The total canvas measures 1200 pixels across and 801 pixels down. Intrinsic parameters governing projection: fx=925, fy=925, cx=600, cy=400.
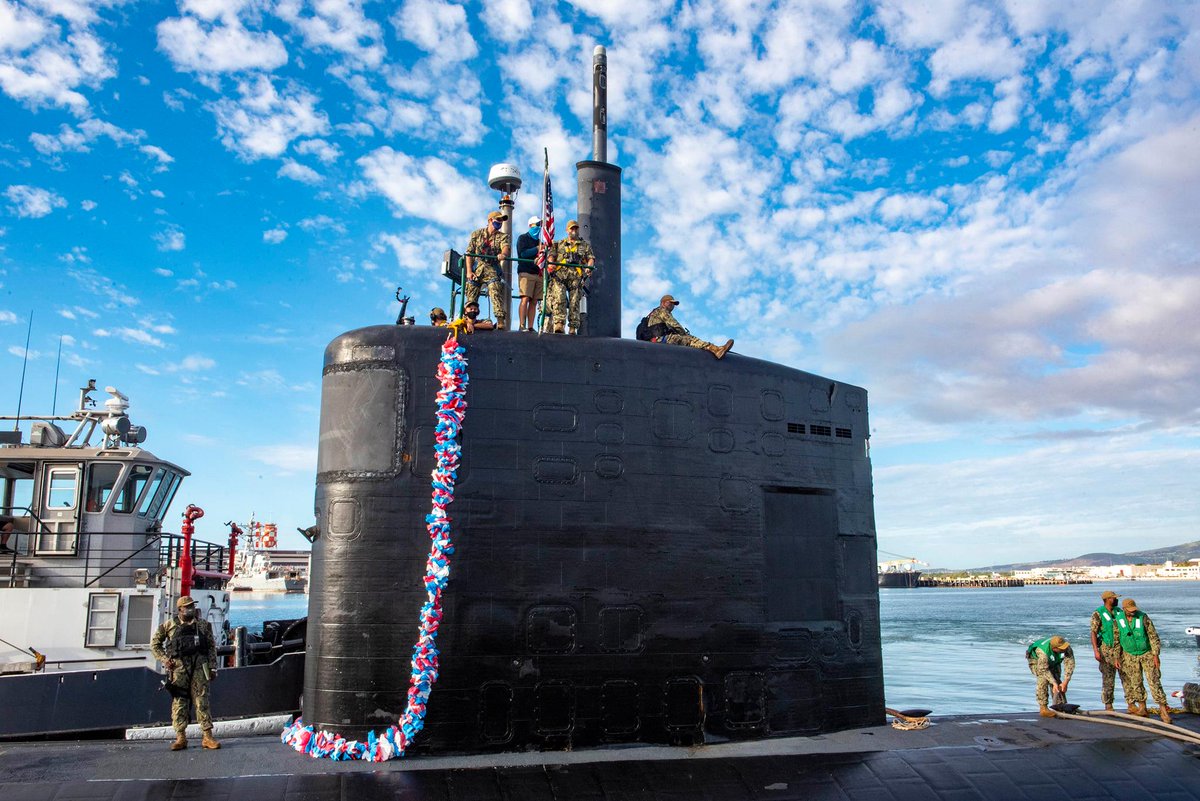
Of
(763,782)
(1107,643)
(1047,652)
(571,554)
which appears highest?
(571,554)

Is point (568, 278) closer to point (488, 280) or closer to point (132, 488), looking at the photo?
point (488, 280)

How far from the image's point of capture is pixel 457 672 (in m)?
7.03

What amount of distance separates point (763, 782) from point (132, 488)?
14.0 m

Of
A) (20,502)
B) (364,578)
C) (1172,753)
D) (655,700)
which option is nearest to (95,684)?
(20,502)

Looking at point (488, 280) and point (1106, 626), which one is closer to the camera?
point (488, 280)

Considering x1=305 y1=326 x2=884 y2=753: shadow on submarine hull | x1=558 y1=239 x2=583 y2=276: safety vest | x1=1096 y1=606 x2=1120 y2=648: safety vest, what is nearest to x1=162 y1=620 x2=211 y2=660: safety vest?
x1=305 y1=326 x2=884 y2=753: shadow on submarine hull

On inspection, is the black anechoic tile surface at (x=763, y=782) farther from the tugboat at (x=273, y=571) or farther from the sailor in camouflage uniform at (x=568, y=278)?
the tugboat at (x=273, y=571)

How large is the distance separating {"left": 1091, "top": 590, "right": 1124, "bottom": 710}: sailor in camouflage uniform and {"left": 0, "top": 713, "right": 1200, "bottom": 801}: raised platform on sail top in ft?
6.59

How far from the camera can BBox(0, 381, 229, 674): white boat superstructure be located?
47.4 ft

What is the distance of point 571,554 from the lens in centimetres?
740

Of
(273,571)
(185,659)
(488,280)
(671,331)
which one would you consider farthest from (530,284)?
(273,571)

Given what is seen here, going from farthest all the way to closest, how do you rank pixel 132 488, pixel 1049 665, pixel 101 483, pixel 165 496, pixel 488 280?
pixel 165 496, pixel 132 488, pixel 101 483, pixel 1049 665, pixel 488 280

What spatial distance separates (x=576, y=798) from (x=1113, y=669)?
25.1 ft

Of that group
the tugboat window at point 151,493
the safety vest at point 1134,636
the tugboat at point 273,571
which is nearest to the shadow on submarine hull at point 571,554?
the safety vest at point 1134,636
